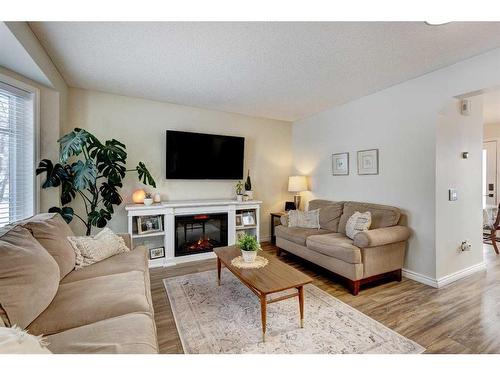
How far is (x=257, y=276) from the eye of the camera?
1.91 m

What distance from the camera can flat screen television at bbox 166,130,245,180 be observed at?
3.65 meters

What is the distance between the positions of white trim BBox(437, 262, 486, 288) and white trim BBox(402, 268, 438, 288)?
45mm

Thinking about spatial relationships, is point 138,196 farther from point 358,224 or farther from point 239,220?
point 358,224

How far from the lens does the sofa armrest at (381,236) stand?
7.92 feet

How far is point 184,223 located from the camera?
351 cm

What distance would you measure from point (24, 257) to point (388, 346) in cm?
237

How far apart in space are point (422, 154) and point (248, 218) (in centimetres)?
257

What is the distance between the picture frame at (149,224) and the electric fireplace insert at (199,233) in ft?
0.78

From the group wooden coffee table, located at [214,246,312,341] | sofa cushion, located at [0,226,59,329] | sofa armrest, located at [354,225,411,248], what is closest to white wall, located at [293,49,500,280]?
sofa armrest, located at [354,225,411,248]

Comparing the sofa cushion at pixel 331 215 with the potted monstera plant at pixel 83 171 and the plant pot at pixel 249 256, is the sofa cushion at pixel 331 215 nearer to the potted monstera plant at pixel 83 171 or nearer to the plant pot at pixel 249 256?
the plant pot at pixel 249 256

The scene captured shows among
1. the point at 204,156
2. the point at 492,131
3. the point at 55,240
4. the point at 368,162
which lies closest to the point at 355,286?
the point at 368,162

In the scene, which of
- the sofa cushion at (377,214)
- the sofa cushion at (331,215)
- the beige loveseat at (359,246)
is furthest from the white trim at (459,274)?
the sofa cushion at (331,215)
